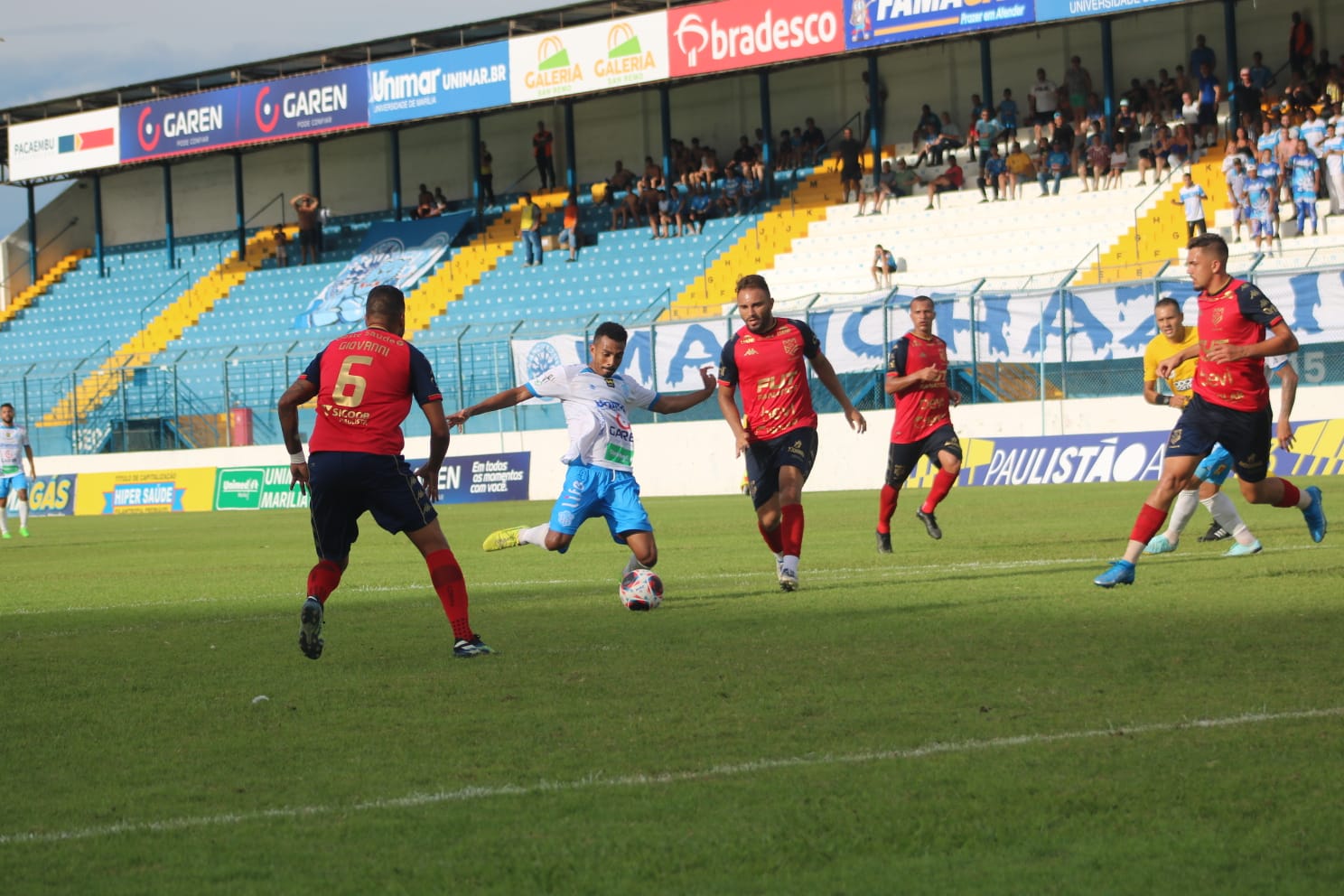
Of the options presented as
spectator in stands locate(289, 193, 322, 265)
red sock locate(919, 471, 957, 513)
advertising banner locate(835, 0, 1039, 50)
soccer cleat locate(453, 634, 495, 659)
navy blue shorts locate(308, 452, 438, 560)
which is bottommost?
soccer cleat locate(453, 634, 495, 659)

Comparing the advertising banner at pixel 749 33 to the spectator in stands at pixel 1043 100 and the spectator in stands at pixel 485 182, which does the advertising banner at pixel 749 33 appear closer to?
the spectator in stands at pixel 1043 100

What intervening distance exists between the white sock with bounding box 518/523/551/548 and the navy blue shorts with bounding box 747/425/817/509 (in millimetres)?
1464

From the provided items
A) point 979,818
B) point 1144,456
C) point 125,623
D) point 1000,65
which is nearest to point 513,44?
point 1000,65

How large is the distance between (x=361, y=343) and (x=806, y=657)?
273 cm

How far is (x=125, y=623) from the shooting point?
1127 cm

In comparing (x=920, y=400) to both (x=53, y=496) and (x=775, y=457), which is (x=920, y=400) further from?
(x=53, y=496)

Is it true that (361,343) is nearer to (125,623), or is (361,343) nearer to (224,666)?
(224,666)

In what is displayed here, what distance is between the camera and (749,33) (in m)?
40.6

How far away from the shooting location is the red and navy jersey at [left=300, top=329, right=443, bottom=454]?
856cm

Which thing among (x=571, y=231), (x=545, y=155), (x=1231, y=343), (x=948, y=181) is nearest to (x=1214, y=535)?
(x=1231, y=343)

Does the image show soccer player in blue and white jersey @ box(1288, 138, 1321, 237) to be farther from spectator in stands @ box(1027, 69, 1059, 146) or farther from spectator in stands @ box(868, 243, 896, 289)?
spectator in stands @ box(868, 243, 896, 289)

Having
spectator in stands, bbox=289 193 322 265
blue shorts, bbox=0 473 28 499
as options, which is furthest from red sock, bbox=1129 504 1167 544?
spectator in stands, bbox=289 193 322 265

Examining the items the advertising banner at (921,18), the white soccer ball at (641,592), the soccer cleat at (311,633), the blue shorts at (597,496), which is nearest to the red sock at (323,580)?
the soccer cleat at (311,633)

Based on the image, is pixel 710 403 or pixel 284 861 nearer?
pixel 284 861
